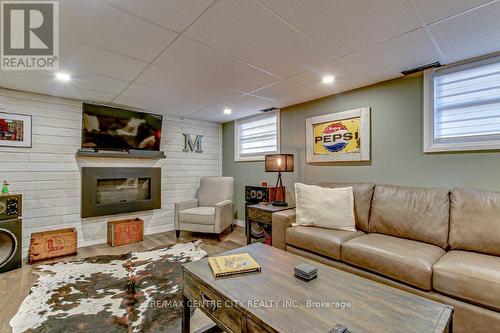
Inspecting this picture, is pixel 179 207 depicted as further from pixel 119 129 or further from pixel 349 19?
pixel 349 19

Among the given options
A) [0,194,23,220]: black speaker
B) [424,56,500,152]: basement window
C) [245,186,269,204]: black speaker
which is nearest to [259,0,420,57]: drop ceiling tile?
[424,56,500,152]: basement window

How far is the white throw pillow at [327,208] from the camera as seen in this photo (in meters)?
2.48

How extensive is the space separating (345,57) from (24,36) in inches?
103

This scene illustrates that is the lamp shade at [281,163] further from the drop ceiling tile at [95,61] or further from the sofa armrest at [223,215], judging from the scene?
the drop ceiling tile at [95,61]

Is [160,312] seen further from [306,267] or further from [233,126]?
[233,126]

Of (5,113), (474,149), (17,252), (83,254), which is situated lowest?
(83,254)

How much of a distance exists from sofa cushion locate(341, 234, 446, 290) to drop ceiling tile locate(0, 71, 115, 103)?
3.49m

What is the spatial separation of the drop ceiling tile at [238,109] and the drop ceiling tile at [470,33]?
208 centimetres

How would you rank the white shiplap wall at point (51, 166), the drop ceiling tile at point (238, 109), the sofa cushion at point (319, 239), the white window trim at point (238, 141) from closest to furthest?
the sofa cushion at point (319, 239) < the white shiplap wall at point (51, 166) < the drop ceiling tile at point (238, 109) < the white window trim at point (238, 141)

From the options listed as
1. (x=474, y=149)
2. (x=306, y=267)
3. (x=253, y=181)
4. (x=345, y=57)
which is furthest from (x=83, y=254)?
(x=474, y=149)

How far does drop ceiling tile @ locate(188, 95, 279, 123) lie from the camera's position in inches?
136

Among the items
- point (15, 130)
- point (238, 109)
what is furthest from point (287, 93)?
point (15, 130)

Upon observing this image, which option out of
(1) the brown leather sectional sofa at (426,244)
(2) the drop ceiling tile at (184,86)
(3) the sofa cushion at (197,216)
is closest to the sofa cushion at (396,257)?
(1) the brown leather sectional sofa at (426,244)

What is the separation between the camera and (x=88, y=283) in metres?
2.24
